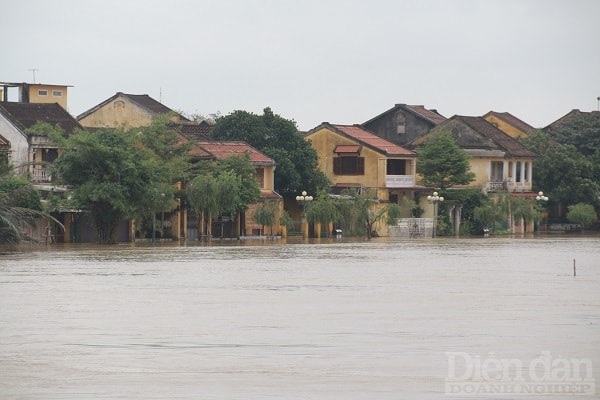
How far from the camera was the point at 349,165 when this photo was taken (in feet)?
230

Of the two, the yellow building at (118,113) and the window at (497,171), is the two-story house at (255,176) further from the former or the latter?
the window at (497,171)

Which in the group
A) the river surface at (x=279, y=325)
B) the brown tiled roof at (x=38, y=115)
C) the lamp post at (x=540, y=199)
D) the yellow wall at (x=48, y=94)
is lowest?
the river surface at (x=279, y=325)

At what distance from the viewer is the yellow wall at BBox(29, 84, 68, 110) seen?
70625 millimetres

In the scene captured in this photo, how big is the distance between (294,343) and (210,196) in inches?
1405

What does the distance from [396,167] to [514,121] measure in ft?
81.8

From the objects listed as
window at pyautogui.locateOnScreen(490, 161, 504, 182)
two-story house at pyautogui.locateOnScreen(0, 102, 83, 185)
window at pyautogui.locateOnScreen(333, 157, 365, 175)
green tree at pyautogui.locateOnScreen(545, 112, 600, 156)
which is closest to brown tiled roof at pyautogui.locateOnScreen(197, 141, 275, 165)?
two-story house at pyautogui.locateOnScreen(0, 102, 83, 185)

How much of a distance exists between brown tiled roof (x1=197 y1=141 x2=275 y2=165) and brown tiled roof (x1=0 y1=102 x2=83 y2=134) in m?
6.47

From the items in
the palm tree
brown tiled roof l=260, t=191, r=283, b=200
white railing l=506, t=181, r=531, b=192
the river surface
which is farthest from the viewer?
white railing l=506, t=181, r=531, b=192

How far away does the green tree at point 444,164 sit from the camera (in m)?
70.7

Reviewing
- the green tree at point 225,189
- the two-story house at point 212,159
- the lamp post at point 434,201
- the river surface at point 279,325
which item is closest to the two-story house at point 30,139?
the two-story house at point 212,159

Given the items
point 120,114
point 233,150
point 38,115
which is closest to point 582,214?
point 233,150

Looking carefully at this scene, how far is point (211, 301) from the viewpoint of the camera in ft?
87.9

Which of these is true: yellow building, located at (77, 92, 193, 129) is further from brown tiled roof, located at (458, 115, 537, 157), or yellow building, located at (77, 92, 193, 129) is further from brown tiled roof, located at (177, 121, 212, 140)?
brown tiled roof, located at (458, 115, 537, 157)

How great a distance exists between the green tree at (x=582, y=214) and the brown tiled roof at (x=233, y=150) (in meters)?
21.3
